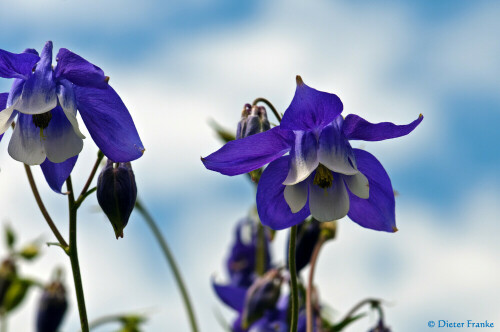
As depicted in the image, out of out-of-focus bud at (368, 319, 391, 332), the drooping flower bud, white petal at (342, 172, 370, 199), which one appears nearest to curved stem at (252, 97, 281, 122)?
white petal at (342, 172, 370, 199)

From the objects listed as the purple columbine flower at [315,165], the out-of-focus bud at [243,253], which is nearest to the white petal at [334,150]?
the purple columbine flower at [315,165]

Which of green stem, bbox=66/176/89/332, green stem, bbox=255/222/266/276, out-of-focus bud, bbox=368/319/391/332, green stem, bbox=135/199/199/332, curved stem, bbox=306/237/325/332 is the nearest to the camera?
green stem, bbox=66/176/89/332

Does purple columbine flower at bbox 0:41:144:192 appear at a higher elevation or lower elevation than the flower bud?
higher

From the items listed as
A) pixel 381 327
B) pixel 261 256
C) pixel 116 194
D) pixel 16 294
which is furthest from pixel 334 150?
pixel 16 294

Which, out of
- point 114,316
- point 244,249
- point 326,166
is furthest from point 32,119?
point 244,249

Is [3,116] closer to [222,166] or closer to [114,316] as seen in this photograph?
[222,166]

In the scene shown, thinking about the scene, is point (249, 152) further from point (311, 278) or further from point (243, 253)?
point (243, 253)

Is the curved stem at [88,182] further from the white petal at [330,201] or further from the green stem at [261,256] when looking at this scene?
the green stem at [261,256]

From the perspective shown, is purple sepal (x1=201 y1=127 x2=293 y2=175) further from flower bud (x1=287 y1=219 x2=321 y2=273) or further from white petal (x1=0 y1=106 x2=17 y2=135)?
flower bud (x1=287 y1=219 x2=321 y2=273)
